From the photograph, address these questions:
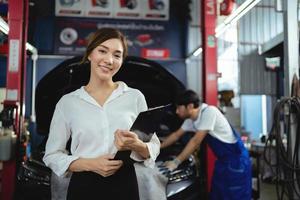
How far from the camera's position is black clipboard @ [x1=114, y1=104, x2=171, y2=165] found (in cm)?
118

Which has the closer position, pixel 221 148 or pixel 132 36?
pixel 221 148

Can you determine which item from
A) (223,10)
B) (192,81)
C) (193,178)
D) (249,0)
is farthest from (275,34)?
(193,178)

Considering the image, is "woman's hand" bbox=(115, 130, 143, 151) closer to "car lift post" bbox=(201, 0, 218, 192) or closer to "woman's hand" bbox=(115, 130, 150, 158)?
"woman's hand" bbox=(115, 130, 150, 158)

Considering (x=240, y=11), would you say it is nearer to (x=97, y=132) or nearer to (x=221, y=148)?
(x=221, y=148)

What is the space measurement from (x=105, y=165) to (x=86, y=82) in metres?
1.59

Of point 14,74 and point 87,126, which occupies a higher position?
point 14,74

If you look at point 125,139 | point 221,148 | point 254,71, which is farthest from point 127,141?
point 254,71

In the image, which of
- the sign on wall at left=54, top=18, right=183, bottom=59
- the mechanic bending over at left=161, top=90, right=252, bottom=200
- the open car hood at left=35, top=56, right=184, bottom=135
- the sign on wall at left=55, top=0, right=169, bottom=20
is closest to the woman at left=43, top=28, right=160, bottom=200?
the open car hood at left=35, top=56, right=184, bottom=135

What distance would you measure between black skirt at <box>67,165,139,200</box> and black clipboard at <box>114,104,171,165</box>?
0.24ft

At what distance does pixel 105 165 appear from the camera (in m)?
1.15

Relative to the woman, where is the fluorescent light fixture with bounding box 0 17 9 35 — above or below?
above

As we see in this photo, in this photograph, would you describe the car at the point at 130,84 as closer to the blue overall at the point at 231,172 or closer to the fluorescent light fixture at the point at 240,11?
the blue overall at the point at 231,172

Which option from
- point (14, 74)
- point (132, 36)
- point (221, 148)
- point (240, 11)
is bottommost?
point (221, 148)

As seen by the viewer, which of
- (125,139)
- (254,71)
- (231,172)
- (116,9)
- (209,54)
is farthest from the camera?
(254,71)
